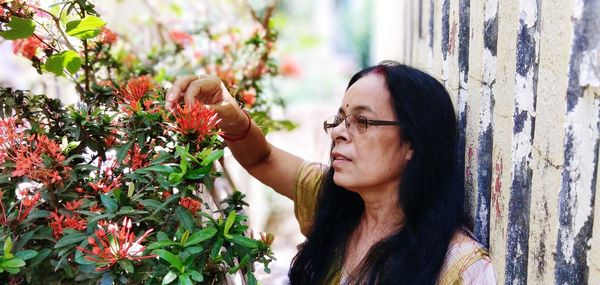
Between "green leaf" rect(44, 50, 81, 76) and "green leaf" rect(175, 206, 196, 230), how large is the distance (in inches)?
22.3

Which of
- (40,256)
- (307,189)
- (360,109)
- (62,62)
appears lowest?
(307,189)

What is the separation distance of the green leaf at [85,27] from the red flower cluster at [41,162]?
1.14 ft

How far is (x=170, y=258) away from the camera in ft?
4.73

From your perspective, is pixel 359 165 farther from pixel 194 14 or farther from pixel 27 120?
pixel 194 14

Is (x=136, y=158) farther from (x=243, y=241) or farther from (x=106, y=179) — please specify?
(x=243, y=241)

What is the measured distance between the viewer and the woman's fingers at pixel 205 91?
1.95 m

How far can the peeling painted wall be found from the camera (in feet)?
3.86

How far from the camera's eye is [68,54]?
1911mm

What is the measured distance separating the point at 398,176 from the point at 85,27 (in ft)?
2.85

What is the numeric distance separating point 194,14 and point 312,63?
399 inches

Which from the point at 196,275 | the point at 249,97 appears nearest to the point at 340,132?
the point at 196,275

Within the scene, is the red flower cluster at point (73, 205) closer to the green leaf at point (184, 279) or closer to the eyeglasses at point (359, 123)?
the green leaf at point (184, 279)

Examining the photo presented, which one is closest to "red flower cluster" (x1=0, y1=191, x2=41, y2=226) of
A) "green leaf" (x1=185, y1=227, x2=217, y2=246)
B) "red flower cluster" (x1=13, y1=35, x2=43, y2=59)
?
"green leaf" (x1=185, y1=227, x2=217, y2=246)

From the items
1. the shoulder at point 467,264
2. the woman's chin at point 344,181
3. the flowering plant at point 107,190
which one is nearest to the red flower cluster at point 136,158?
the flowering plant at point 107,190
